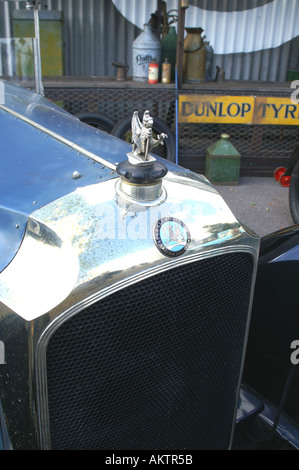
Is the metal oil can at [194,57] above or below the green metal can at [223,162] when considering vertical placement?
above

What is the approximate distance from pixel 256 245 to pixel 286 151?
179 inches

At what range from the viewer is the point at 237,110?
508 centimetres

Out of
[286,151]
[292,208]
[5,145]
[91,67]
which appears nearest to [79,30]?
[91,67]

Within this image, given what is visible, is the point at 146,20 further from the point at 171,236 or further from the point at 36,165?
the point at 171,236

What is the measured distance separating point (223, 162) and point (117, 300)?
4.15 metres

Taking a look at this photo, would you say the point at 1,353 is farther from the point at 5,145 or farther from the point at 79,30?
the point at 79,30

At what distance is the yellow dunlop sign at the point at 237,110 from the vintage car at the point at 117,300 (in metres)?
3.73

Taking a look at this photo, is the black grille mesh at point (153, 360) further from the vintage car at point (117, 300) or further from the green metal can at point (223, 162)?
the green metal can at point (223, 162)

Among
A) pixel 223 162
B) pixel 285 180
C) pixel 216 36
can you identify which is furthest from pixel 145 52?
pixel 285 180

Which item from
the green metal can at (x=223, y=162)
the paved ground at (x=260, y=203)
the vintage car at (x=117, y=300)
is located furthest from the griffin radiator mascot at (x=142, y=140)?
the green metal can at (x=223, y=162)

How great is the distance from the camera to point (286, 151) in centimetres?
559

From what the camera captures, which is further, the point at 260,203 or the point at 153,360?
the point at 260,203

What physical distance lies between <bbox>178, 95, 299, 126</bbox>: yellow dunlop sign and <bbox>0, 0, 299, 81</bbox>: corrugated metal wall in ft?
6.93

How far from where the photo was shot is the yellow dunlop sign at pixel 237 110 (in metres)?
5.04
